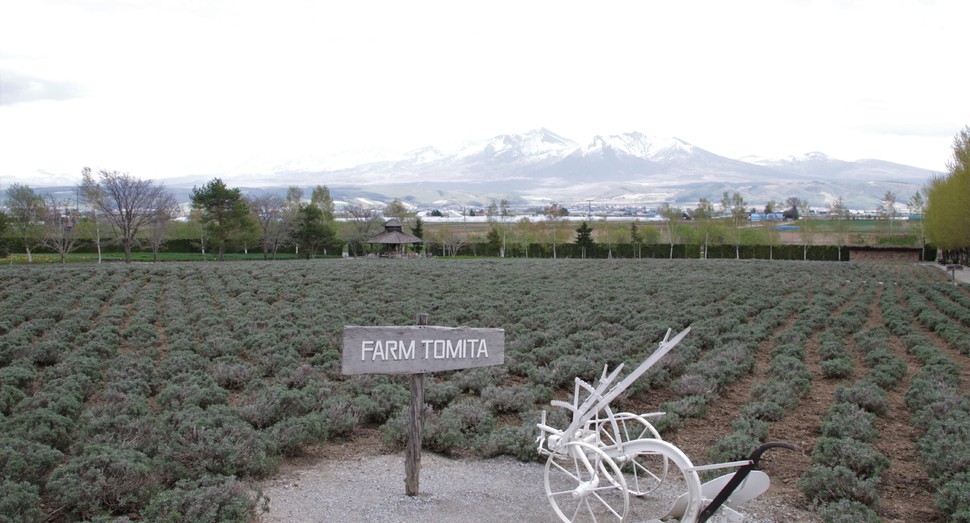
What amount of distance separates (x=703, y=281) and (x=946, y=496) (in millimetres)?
25293

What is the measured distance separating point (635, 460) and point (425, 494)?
2.58 meters

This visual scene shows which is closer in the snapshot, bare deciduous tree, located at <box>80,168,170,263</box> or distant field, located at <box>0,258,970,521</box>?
distant field, located at <box>0,258,970,521</box>

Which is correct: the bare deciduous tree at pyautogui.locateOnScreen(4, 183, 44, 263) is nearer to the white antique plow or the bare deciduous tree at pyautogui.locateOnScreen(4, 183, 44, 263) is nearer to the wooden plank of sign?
the wooden plank of sign

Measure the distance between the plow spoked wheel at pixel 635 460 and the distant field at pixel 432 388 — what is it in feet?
2.22

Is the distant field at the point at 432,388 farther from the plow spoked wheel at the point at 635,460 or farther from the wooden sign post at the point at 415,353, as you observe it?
the wooden sign post at the point at 415,353

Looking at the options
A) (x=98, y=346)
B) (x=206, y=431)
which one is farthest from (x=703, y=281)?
(x=206, y=431)

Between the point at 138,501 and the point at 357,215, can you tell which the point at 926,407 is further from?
the point at 357,215

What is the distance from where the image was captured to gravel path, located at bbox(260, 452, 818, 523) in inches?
257

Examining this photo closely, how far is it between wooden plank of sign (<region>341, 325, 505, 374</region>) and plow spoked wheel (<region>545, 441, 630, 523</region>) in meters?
1.26

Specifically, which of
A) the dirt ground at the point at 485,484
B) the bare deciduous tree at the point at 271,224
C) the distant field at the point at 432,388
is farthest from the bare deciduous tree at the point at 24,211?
the dirt ground at the point at 485,484

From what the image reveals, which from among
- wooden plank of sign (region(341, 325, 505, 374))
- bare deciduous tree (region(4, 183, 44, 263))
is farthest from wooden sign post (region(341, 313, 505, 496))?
bare deciduous tree (region(4, 183, 44, 263))

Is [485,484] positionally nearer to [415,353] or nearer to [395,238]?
[415,353]

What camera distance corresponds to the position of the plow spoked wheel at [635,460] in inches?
227

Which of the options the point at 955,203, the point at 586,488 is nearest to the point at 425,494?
the point at 586,488
